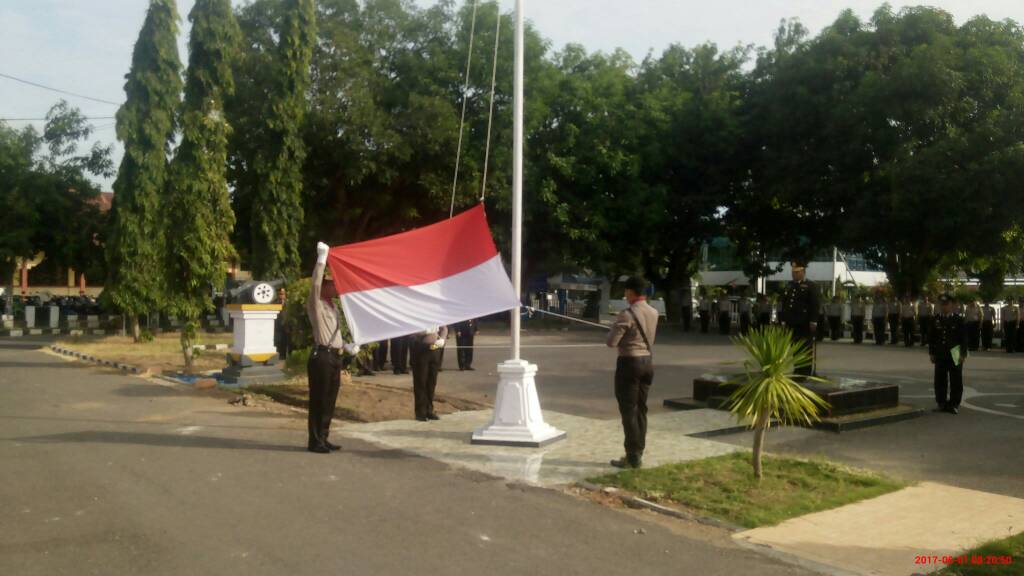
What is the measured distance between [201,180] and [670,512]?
1473 cm

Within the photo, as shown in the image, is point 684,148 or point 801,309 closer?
point 801,309

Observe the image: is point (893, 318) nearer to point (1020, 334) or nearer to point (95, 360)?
point (1020, 334)

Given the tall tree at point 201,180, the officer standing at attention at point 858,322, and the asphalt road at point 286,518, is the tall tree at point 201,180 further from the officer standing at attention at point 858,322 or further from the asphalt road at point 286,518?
the officer standing at attention at point 858,322

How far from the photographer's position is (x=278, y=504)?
6.91 meters

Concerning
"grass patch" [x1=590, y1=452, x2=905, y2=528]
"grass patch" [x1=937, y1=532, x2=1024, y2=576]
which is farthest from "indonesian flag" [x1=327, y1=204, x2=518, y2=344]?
"grass patch" [x1=937, y1=532, x2=1024, y2=576]

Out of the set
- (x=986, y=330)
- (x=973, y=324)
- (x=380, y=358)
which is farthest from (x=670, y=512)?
(x=986, y=330)

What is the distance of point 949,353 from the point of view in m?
12.4

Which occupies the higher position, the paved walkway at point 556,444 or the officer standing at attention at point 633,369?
the officer standing at attention at point 633,369

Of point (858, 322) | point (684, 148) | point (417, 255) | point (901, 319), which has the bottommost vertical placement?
point (858, 322)

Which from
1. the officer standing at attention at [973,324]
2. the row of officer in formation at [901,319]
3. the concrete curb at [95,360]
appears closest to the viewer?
the concrete curb at [95,360]

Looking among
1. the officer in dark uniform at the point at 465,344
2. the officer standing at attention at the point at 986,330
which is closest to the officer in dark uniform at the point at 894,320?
the officer standing at attention at the point at 986,330

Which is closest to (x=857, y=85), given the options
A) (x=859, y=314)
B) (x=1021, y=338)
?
(x=859, y=314)

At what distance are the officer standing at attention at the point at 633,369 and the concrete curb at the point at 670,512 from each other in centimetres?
82

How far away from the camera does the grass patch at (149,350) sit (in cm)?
1916
